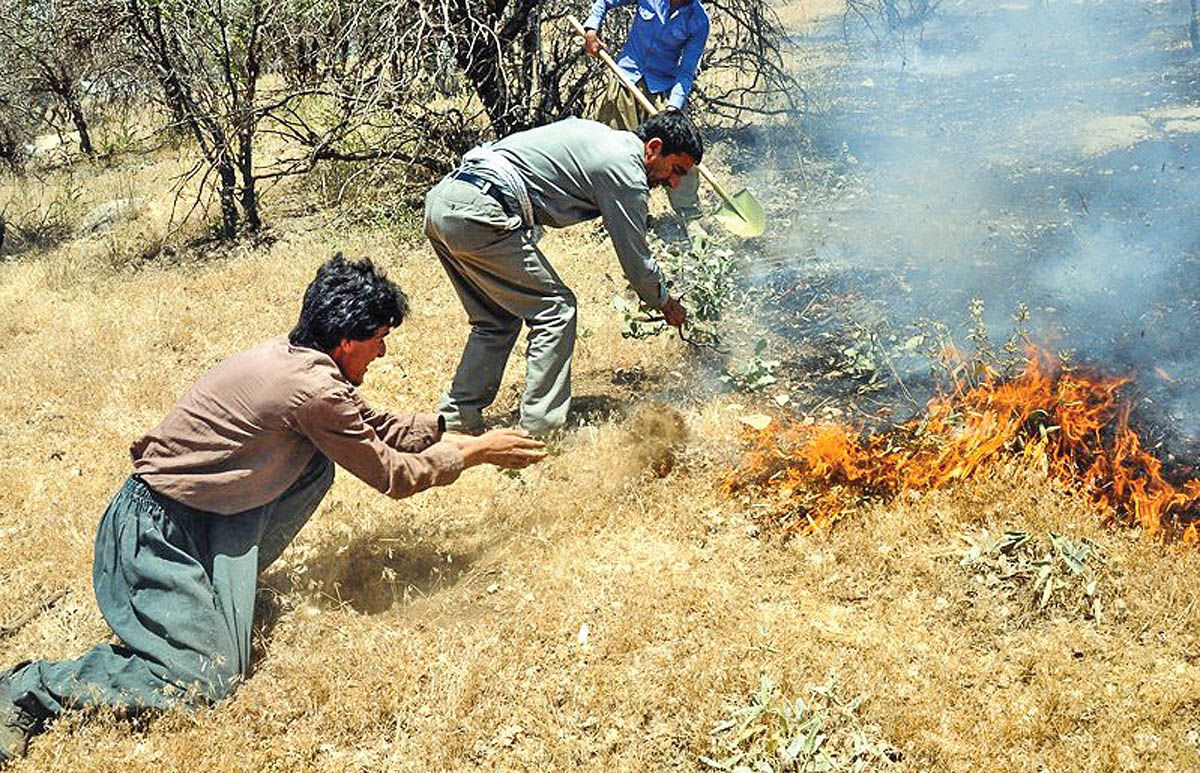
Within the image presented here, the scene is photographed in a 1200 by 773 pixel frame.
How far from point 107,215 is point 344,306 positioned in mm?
7724

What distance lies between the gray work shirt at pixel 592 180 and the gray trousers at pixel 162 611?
1.76 m

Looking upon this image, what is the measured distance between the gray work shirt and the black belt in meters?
0.02

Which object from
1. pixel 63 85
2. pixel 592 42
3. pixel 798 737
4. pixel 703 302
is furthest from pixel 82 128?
pixel 798 737

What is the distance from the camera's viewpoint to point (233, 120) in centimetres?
776

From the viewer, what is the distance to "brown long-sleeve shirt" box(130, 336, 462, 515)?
306 cm

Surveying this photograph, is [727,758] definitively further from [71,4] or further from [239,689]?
[71,4]

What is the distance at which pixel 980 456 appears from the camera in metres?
3.78

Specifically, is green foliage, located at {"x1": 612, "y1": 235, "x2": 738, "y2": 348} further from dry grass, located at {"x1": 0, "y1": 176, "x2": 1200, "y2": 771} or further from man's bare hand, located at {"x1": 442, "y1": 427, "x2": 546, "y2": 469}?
man's bare hand, located at {"x1": 442, "y1": 427, "x2": 546, "y2": 469}

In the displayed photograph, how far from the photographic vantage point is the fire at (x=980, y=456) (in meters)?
3.75

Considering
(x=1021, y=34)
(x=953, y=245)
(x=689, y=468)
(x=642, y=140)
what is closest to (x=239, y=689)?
(x=689, y=468)

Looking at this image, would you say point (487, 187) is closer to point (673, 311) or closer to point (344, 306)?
point (673, 311)

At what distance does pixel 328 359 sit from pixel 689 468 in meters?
1.74

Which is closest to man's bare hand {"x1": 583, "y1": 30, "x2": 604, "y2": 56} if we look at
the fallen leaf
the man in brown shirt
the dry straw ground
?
the dry straw ground

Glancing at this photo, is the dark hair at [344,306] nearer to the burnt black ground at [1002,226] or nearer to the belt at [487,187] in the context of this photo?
the belt at [487,187]
